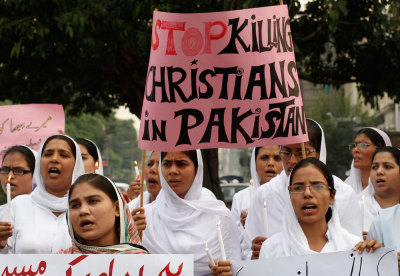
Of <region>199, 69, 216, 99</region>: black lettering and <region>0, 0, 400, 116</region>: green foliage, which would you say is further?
<region>0, 0, 400, 116</region>: green foliage

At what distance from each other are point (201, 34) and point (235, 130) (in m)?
0.63

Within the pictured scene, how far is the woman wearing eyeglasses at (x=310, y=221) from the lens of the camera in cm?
437

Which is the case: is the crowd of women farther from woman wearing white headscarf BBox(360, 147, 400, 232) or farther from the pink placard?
the pink placard

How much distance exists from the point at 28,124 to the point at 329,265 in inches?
171

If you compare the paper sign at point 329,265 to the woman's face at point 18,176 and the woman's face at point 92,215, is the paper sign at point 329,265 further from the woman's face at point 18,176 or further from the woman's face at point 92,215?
the woman's face at point 18,176

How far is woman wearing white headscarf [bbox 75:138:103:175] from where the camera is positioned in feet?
21.5

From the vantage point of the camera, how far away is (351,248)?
4.33m

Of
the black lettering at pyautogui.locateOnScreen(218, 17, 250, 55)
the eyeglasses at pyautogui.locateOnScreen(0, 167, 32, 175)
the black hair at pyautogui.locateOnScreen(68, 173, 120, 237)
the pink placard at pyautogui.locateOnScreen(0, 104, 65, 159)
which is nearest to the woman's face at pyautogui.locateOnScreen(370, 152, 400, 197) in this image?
the black lettering at pyautogui.locateOnScreen(218, 17, 250, 55)

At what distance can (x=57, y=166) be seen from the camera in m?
5.52

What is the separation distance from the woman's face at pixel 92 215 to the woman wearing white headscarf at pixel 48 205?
1.02m

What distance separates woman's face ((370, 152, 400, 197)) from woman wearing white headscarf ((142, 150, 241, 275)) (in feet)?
4.10

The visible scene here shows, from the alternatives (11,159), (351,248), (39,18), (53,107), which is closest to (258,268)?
(351,248)

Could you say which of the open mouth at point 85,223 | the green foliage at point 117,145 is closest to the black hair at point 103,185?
the open mouth at point 85,223

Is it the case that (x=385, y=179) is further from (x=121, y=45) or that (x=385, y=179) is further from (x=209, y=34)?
(x=121, y=45)
